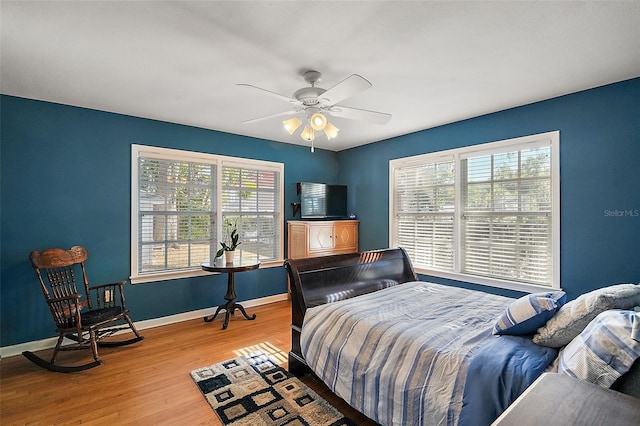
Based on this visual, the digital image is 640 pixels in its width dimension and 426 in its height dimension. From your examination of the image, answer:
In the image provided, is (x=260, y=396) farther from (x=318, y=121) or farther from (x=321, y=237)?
(x=321, y=237)

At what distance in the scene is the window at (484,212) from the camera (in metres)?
3.23

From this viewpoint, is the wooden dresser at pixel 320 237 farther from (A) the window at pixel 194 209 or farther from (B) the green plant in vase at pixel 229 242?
(B) the green plant in vase at pixel 229 242

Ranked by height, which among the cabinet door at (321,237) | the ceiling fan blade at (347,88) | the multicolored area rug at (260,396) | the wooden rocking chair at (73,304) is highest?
the ceiling fan blade at (347,88)

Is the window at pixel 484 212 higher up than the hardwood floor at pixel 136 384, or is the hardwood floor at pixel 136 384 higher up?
the window at pixel 484 212

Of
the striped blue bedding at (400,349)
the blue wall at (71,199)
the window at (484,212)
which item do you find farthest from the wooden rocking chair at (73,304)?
the window at (484,212)

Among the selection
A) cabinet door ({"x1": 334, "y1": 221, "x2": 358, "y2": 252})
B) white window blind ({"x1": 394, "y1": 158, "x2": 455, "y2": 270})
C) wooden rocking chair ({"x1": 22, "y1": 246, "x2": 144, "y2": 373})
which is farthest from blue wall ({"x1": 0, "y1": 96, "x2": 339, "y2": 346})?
white window blind ({"x1": 394, "y1": 158, "x2": 455, "y2": 270})

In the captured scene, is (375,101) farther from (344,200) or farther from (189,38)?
(344,200)

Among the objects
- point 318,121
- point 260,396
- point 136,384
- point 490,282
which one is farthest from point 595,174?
point 136,384

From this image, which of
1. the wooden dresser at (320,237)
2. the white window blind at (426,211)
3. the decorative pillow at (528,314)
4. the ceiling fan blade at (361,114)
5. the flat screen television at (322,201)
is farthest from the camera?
the flat screen television at (322,201)

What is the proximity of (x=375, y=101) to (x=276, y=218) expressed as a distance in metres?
2.54

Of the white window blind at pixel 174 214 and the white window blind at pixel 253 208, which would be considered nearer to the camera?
the white window blind at pixel 174 214

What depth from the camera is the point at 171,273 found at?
3.91 metres

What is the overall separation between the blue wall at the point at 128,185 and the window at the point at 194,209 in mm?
158

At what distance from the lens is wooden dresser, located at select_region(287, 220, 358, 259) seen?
4660 millimetres
